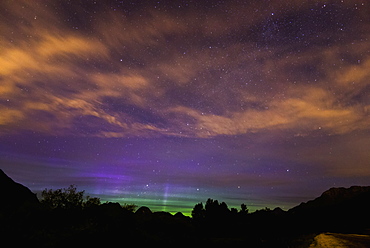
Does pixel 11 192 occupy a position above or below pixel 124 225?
above

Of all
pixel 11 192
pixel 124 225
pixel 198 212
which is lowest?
pixel 198 212

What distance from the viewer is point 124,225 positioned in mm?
29188

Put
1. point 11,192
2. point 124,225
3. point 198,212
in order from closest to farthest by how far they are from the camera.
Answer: point 124,225, point 11,192, point 198,212

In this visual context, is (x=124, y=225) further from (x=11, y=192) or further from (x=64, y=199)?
(x=11, y=192)

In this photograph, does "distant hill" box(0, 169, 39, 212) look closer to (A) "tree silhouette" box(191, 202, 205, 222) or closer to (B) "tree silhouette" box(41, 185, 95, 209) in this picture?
(B) "tree silhouette" box(41, 185, 95, 209)

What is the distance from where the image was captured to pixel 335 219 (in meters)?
83.3

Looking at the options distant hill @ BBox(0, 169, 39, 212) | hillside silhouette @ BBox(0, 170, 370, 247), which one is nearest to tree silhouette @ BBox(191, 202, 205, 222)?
hillside silhouette @ BBox(0, 170, 370, 247)

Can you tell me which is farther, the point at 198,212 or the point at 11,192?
the point at 198,212

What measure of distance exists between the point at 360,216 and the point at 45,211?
9146 cm

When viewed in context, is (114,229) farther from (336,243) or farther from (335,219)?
(335,219)

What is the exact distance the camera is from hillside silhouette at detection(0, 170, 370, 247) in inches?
883

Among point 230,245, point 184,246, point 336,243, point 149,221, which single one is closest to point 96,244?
point 184,246

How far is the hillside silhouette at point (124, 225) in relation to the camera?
22431 millimetres

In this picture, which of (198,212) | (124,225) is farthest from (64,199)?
(198,212)
